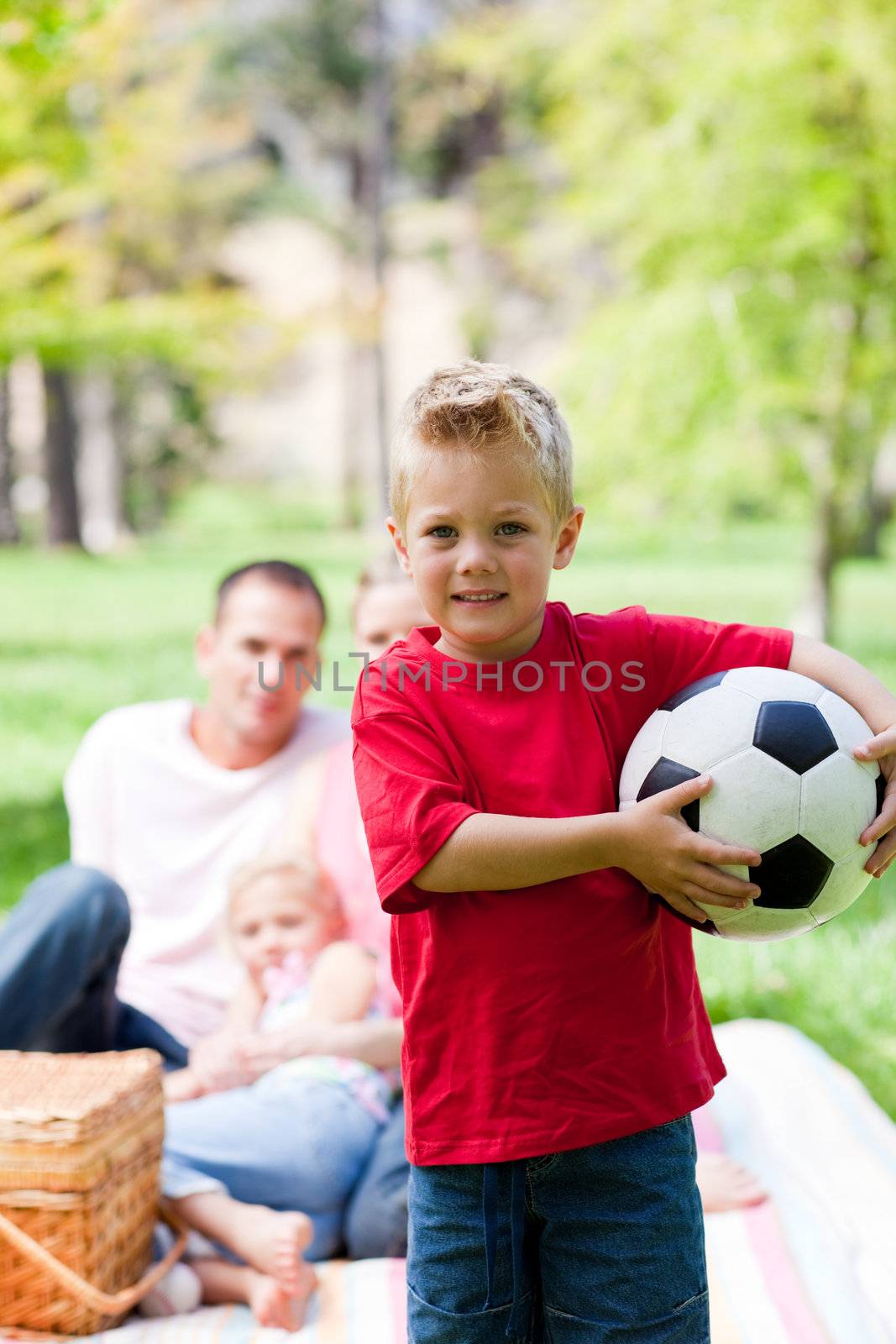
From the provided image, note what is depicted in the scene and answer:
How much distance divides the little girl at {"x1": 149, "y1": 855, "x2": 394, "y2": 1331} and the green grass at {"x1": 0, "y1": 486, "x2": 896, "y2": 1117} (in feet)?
5.69

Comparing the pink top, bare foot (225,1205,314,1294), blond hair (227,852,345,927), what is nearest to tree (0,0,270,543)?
the pink top

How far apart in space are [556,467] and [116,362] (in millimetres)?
17542

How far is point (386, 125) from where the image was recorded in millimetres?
19781

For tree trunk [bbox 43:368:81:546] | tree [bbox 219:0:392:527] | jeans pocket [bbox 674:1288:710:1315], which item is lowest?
jeans pocket [bbox 674:1288:710:1315]

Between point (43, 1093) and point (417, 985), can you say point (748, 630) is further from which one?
point (43, 1093)

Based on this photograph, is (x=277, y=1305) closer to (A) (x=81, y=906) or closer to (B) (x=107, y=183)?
(A) (x=81, y=906)

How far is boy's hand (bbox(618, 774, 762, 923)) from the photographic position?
1610 mm

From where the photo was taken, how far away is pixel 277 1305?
253 centimetres

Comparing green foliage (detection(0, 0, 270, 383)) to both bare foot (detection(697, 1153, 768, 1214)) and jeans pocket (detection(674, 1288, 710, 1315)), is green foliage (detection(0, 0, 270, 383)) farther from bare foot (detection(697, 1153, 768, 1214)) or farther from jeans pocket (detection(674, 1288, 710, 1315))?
jeans pocket (detection(674, 1288, 710, 1315))

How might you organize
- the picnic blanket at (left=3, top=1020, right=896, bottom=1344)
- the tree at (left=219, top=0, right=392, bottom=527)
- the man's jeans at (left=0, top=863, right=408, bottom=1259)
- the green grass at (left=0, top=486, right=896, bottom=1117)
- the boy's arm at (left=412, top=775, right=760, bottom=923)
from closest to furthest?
the boy's arm at (left=412, top=775, right=760, bottom=923) < the picnic blanket at (left=3, top=1020, right=896, bottom=1344) < the man's jeans at (left=0, top=863, right=408, bottom=1259) < the green grass at (left=0, top=486, right=896, bottom=1117) < the tree at (left=219, top=0, right=392, bottom=527)

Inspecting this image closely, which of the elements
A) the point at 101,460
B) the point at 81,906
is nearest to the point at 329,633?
the point at 81,906

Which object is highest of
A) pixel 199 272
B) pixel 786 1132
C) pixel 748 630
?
pixel 199 272

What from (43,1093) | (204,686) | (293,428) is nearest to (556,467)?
(43,1093)

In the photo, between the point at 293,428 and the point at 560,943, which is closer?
the point at 560,943
